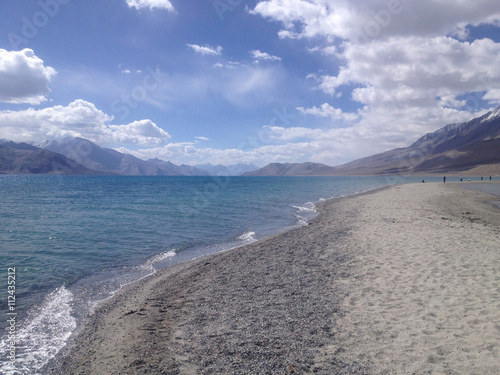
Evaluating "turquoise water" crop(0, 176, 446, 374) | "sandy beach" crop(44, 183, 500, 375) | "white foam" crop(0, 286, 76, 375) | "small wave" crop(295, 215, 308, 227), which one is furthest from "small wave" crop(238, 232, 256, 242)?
"white foam" crop(0, 286, 76, 375)

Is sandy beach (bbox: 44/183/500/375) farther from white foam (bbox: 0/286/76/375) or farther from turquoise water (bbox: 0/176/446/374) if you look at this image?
turquoise water (bbox: 0/176/446/374)


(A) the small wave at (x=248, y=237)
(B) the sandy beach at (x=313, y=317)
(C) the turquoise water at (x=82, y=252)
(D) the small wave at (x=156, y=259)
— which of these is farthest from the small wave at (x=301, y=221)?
(B) the sandy beach at (x=313, y=317)

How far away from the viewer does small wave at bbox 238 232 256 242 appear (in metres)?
18.6

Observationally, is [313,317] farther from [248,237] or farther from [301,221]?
[301,221]

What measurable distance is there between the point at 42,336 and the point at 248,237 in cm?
1290

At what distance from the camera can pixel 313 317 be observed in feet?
22.4

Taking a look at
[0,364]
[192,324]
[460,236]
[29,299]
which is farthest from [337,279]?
[29,299]

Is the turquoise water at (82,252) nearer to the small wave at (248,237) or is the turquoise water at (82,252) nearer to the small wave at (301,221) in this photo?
the small wave at (248,237)

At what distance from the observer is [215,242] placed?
18.2 metres

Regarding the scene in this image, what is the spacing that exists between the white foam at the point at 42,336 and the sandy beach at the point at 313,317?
49 centimetres

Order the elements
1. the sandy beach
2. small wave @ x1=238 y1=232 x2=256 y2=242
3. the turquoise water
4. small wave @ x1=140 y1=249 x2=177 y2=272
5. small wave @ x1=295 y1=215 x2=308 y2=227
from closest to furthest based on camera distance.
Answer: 1. the sandy beach
2. the turquoise water
3. small wave @ x1=140 y1=249 x2=177 y2=272
4. small wave @ x1=238 y1=232 x2=256 y2=242
5. small wave @ x1=295 y1=215 x2=308 y2=227

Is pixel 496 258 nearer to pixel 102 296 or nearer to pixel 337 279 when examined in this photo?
pixel 337 279

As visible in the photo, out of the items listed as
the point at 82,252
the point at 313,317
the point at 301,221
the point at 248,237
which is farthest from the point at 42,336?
the point at 301,221

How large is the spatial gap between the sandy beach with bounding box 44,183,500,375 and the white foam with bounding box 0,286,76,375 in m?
0.49
